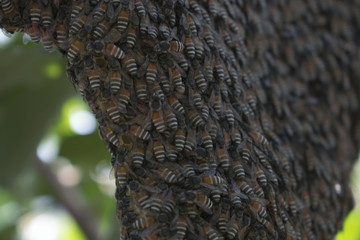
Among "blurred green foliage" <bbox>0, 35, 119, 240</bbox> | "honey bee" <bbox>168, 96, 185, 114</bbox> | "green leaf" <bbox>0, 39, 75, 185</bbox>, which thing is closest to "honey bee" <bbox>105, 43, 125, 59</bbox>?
"honey bee" <bbox>168, 96, 185, 114</bbox>

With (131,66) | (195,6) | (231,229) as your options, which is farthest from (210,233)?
(195,6)

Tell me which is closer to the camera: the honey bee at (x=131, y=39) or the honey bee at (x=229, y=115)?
the honey bee at (x=131, y=39)

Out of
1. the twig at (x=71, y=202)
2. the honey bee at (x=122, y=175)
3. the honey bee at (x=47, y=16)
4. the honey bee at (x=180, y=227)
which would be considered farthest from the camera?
the twig at (x=71, y=202)

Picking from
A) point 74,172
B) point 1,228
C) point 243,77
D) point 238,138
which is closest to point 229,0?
point 243,77

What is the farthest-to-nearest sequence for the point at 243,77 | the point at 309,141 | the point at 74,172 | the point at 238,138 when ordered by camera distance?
the point at 74,172 < the point at 309,141 < the point at 243,77 < the point at 238,138

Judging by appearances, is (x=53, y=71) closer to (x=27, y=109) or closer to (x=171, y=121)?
(x=27, y=109)

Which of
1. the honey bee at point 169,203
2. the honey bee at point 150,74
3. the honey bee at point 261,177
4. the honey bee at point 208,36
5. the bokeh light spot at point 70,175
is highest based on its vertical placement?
the honey bee at point 150,74

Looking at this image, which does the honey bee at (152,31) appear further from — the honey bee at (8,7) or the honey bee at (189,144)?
the honey bee at (8,7)

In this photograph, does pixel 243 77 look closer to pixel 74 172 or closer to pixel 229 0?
pixel 229 0

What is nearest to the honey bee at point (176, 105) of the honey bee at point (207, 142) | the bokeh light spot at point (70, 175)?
the honey bee at point (207, 142)
